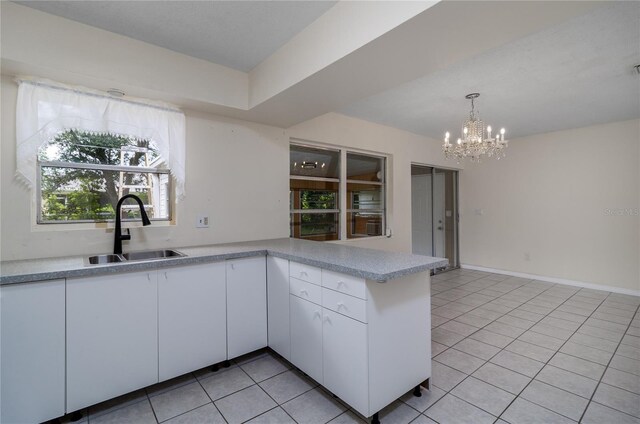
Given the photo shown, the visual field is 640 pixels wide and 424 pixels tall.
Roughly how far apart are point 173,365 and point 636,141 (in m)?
6.28

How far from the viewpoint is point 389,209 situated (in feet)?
15.1

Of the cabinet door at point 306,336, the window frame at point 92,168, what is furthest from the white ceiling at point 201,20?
the cabinet door at point 306,336

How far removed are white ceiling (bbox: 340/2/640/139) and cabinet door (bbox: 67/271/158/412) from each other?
301 cm

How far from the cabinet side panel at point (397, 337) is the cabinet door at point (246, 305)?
1.18 metres

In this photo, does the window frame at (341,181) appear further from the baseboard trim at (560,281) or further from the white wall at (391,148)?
the baseboard trim at (560,281)

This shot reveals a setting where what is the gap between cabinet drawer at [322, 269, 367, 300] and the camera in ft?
5.56

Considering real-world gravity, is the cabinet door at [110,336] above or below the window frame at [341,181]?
below

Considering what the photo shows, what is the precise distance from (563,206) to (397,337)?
15.5ft

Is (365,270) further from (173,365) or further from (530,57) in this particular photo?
(530,57)

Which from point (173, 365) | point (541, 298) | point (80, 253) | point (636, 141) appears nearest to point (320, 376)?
point (173, 365)

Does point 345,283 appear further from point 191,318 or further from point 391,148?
point 391,148

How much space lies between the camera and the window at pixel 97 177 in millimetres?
2250

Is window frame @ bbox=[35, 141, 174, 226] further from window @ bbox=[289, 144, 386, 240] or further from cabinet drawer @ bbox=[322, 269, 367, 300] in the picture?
cabinet drawer @ bbox=[322, 269, 367, 300]

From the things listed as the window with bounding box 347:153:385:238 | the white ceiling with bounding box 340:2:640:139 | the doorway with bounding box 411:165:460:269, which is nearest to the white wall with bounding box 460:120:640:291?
the doorway with bounding box 411:165:460:269
